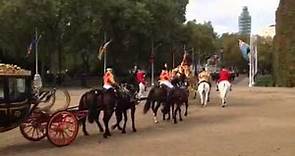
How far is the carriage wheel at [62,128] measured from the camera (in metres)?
15.3

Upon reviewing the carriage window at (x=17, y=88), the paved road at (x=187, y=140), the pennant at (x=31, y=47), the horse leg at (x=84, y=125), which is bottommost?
the paved road at (x=187, y=140)

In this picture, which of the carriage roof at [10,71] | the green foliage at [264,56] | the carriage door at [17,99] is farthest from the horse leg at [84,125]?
the green foliage at [264,56]

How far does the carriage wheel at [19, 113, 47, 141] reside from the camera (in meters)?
15.6

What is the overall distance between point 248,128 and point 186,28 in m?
66.9

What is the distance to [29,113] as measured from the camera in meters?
15.2

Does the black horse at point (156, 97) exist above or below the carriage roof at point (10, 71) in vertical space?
below

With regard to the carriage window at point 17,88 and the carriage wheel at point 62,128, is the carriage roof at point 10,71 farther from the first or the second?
the carriage wheel at point 62,128

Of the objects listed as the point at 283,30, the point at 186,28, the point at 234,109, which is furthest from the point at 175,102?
the point at 186,28

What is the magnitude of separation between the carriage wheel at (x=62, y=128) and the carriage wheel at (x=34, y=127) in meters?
0.31

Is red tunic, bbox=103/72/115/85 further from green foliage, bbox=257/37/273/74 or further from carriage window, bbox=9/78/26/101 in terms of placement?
green foliage, bbox=257/37/273/74

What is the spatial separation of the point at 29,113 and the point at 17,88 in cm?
77

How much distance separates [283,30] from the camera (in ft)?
188

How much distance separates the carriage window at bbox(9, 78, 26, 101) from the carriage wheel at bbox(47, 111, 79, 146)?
1.01m

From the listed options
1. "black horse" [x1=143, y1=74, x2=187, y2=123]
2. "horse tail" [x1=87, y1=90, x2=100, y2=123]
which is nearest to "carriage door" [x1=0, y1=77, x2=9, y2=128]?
"horse tail" [x1=87, y1=90, x2=100, y2=123]
